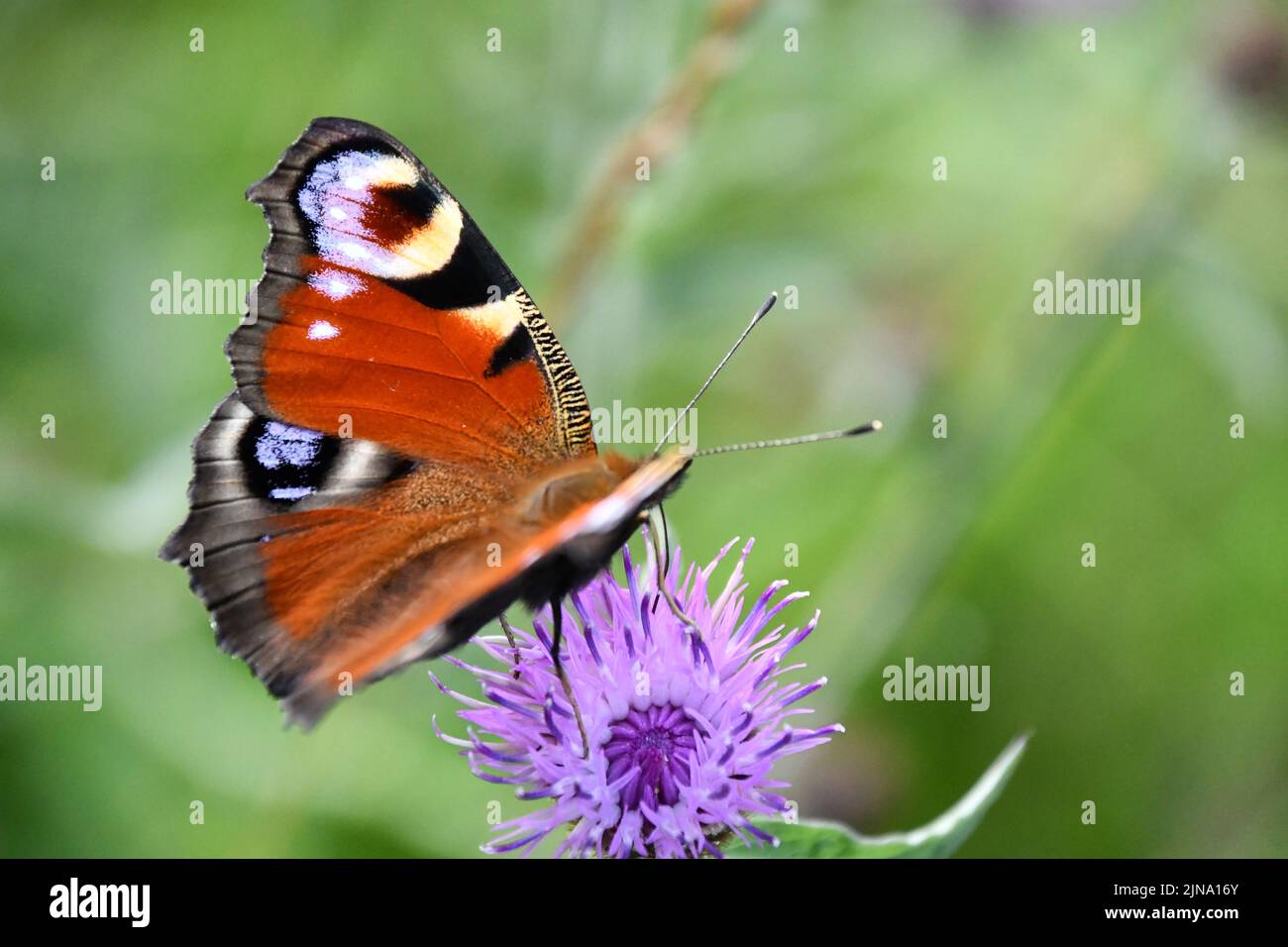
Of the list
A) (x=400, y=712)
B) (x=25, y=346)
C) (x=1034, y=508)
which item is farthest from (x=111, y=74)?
(x=1034, y=508)

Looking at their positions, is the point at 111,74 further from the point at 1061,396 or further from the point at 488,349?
the point at 1061,396

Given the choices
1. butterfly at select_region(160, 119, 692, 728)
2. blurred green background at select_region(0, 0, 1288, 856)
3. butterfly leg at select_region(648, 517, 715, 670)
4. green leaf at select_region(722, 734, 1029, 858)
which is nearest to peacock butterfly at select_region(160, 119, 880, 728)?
butterfly at select_region(160, 119, 692, 728)

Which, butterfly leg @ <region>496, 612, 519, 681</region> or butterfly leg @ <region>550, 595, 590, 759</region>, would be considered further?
butterfly leg @ <region>496, 612, 519, 681</region>

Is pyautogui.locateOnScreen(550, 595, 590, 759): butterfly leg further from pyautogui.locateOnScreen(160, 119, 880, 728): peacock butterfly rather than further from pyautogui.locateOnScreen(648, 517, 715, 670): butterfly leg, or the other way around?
pyautogui.locateOnScreen(648, 517, 715, 670): butterfly leg

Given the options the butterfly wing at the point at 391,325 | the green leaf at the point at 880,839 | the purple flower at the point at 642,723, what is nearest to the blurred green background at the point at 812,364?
the butterfly wing at the point at 391,325

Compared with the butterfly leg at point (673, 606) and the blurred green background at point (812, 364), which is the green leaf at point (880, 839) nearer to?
the butterfly leg at point (673, 606)

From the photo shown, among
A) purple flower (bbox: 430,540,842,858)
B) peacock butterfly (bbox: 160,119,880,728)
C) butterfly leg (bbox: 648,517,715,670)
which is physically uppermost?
peacock butterfly (bbox: 160,119,880,728)
